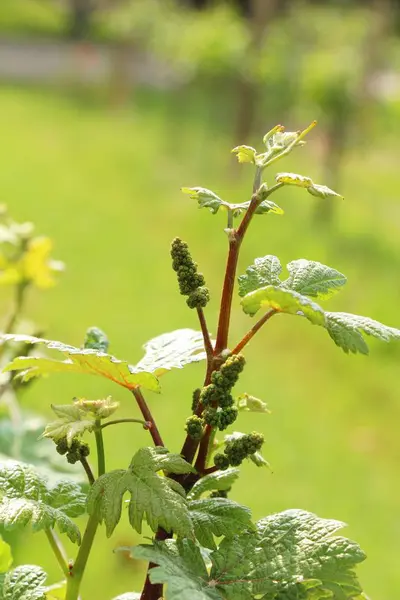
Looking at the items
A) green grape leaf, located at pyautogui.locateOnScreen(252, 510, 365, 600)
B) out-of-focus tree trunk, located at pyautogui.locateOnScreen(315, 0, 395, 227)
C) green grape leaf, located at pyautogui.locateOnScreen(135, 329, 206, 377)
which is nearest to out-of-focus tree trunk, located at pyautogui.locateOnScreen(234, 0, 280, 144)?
out-of-focus tree trunk, located at pyautogui.locateOnScreen(315, 0, 395, 227)

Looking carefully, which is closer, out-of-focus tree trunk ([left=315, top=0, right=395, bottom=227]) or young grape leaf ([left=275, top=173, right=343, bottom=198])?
young grape leaf ([left=275, top=173, right=343, bottom=198])

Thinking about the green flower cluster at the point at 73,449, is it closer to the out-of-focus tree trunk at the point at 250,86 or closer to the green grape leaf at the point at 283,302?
the green grape leaf at the point at 283,302

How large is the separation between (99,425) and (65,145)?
6.83 metres

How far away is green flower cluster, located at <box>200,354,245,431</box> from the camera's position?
50cm

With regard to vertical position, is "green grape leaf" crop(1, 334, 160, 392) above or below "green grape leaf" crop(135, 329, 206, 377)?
below

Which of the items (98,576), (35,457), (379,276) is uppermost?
(379,276)

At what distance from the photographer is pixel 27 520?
529mm

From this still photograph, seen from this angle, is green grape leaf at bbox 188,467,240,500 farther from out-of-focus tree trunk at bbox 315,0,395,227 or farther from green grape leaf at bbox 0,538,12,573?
out-of-focus tree trunk at bbox 315,0,395,227

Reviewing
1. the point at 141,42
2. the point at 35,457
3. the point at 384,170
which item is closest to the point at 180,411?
the point at 35,457

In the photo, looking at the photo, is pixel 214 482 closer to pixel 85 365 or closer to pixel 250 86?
pixel 85 365

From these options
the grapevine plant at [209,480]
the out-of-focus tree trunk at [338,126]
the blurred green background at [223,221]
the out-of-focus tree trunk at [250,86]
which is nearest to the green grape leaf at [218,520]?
the grapevine plant at [209,480]

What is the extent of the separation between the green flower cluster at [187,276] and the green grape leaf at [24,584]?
194 mm

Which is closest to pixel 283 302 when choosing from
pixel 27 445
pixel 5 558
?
pixel 5 558

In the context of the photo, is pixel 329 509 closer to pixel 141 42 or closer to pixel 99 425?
A: pixel 99 425
